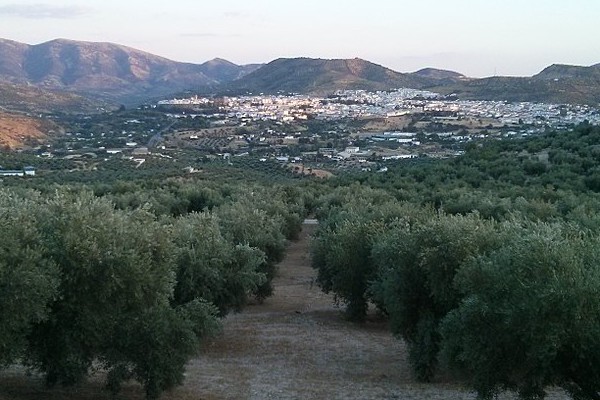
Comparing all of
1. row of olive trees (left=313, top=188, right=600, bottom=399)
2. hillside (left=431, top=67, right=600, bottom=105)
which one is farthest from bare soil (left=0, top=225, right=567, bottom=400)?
hillside (left=431, top=67, right=600, bottom=105)

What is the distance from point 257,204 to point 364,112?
108647mm

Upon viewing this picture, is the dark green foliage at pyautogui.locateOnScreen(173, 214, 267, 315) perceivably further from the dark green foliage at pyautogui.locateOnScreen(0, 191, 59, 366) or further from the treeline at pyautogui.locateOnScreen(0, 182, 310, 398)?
the dark green foliage at pyautogui.locateOnScreen(0, 191, 59, 366)

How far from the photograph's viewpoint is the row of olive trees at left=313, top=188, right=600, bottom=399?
1178 centimetres

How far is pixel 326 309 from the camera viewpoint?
28.8 metres

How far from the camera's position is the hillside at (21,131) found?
9619 centimetres

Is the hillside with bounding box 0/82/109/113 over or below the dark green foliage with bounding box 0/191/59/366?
below

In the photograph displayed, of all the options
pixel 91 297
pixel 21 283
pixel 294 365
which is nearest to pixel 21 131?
pixel 294 365

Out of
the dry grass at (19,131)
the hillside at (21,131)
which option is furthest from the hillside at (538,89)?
the dry grass at (19,131)

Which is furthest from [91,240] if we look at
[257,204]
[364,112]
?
[364,112]

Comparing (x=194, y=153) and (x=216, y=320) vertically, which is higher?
(x=216, y=320)

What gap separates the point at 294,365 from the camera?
20266mm

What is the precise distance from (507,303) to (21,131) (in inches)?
4013

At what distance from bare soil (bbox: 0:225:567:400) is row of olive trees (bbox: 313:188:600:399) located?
1527 millimetres

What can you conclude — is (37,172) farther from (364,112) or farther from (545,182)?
(364,112)
